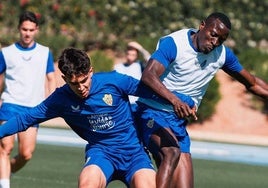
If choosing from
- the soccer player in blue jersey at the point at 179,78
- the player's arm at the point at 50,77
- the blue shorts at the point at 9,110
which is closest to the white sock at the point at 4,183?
the blue shorts at the point at 9,110

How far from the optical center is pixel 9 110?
33.7ft

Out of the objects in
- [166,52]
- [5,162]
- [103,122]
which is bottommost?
[5,162]

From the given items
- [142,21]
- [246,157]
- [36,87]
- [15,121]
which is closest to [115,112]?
[15,121]

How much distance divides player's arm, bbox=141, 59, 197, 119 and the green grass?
349cm

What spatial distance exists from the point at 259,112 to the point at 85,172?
1393 centimetres

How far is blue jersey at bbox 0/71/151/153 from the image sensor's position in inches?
284

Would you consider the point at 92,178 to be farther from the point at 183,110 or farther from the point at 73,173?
the point at 73,173

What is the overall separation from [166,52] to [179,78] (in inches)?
12.7

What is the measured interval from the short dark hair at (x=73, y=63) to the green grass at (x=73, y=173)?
13.1 feet

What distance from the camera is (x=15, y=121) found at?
283 inches

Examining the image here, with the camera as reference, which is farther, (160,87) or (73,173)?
(73,173)

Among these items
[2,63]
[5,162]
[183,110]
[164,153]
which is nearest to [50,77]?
[2,63]

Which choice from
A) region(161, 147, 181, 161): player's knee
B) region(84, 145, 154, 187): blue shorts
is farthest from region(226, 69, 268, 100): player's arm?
region(84, 145, 154, 187): blue shorts

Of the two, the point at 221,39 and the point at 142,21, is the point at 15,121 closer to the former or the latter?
the point at 221,39
